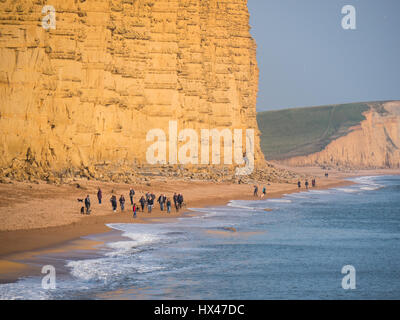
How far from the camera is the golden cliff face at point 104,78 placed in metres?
35.0

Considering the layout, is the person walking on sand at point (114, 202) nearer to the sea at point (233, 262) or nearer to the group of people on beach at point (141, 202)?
the group of people on beach at point (141, 202)

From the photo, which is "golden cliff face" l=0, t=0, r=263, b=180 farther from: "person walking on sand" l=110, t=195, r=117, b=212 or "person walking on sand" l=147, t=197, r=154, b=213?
"person walking on sand" l=147, t=197, r=154, b=213

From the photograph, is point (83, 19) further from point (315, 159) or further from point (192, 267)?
point (315, 159)

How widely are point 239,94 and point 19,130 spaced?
35.8 meters

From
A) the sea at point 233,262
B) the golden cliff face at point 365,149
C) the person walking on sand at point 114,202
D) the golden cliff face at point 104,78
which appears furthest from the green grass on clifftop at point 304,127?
the sea at point 233,262

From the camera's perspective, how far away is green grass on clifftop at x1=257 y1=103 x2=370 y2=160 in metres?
146

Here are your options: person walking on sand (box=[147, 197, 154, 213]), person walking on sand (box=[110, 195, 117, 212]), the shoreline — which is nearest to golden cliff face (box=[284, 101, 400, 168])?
person walking on sand (box=[147, 197, 154, 213])

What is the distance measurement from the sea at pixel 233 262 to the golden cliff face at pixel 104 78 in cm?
1011

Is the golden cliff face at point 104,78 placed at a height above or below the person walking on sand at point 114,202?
above

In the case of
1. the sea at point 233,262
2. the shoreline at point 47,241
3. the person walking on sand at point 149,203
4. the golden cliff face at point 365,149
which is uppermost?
the golden cliff face at point 365,149

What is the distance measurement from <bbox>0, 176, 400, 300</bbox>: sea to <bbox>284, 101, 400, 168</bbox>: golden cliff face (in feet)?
336

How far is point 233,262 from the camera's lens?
20.2 m

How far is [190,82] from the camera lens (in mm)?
55562

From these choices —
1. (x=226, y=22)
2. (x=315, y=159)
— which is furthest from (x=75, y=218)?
(x=315, y=159)
